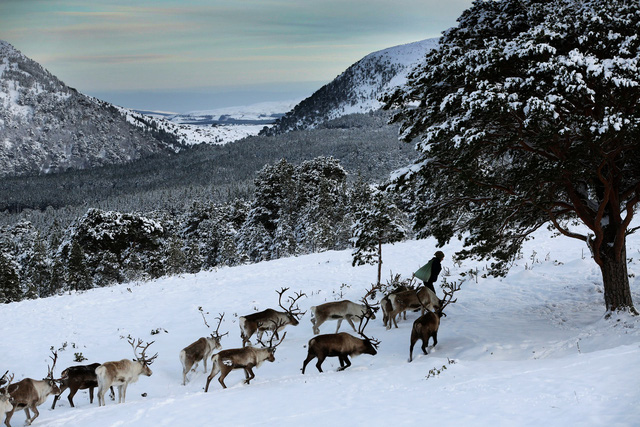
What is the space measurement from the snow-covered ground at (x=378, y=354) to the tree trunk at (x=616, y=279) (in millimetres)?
499

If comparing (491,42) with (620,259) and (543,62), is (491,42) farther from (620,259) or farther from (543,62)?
(620,259)

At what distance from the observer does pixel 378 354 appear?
1283cm

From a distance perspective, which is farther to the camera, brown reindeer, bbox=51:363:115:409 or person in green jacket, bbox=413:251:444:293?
person in green jacket, bbox=413:251:444:293

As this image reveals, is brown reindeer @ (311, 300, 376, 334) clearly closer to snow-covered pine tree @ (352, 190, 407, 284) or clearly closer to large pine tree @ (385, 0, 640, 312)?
large pine tree @ (385, 0, 640, 312)

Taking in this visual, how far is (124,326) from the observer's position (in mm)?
17672

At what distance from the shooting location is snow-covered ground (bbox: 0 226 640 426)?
24.6 feet

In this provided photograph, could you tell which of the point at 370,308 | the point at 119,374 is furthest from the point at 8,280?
the point at 370,308

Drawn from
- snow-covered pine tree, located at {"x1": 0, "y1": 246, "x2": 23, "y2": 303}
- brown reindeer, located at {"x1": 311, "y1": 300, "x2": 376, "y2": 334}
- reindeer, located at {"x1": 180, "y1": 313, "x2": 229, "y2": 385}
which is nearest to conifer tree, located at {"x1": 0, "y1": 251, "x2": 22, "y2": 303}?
snow-covered pine tree, located at {"x1": 0, "y1": 246, "x2": 23, "y2": 303}

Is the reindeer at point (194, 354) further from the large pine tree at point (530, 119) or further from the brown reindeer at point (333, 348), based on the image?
the large pine tree at point (530, 119)

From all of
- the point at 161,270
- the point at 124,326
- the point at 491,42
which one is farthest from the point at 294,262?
the point at 161,270

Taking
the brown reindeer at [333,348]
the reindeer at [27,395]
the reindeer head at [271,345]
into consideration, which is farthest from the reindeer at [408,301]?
the reindeer at [27,395]

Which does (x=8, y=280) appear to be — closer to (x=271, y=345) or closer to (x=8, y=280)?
(x=8, y=280)

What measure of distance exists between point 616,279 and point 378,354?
6.69 m

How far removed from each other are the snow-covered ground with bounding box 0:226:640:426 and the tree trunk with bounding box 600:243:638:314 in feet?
1.64
